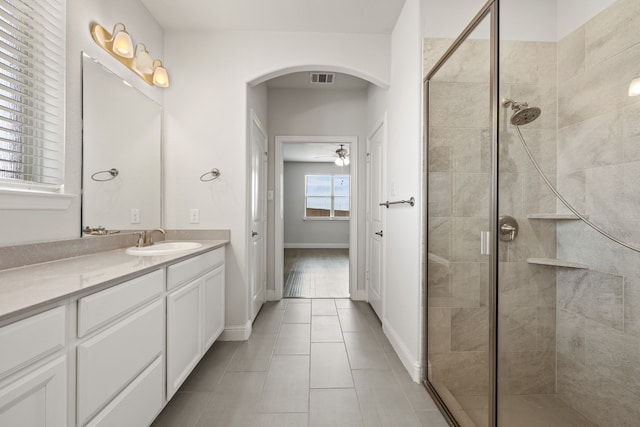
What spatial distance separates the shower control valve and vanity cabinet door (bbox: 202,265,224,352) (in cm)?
184

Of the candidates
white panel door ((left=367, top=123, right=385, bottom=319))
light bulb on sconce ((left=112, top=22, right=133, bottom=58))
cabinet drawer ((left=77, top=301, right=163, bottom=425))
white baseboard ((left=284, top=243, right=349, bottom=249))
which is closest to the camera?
cabinet drawer ((left=77, top=301, right=163, bottom=425))

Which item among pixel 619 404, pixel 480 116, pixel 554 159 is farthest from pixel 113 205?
pixel 619 404

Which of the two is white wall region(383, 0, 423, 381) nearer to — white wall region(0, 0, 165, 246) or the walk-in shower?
the walk-in shower

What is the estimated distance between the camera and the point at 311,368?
7.15 ft

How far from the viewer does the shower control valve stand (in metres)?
1.32

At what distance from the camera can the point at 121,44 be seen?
1965 millimetres

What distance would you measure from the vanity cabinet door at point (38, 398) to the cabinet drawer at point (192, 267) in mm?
695

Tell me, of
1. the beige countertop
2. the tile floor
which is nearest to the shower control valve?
the tile floor

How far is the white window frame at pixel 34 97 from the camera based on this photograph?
132 cm

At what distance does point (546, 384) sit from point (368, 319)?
191cm

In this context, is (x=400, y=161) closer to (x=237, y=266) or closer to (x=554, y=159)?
(x=554, y=159)

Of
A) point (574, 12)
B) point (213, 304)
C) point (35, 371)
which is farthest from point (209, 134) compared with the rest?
point (574, 12)

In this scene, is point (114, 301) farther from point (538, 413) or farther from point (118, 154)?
point (538, 413)

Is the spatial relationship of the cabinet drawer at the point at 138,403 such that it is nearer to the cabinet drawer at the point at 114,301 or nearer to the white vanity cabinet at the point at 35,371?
the white vanity cabinet at the point at 35,371
